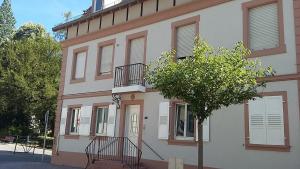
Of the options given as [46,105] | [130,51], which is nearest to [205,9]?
[130,51]

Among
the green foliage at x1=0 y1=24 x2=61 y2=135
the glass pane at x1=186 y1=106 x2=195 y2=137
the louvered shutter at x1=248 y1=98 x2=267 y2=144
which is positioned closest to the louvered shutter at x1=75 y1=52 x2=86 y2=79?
the glass pane at x1=186 y1=106 x2=195 y2=137

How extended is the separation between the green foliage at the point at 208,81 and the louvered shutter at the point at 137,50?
6.39 m

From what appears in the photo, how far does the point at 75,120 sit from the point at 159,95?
5788 mm

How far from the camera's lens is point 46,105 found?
3488 cm

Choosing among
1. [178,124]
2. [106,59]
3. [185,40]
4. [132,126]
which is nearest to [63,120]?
[106,59]

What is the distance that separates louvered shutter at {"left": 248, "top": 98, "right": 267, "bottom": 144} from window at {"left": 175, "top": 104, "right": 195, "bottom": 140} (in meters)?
2.35

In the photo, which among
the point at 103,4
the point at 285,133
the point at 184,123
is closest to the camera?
the point at 285,133

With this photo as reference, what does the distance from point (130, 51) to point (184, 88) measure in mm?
7590

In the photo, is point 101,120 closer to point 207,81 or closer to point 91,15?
point 91,15

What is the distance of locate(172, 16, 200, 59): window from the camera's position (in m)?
14.2

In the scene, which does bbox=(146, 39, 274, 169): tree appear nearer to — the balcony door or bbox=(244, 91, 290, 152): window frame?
bbox=(244, 91, 290, 152): window frame

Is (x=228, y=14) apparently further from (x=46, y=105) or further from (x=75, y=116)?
(x=46, y=105)

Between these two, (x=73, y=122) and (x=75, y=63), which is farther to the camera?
(x=75, y=63)

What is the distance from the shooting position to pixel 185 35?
1445 cm
